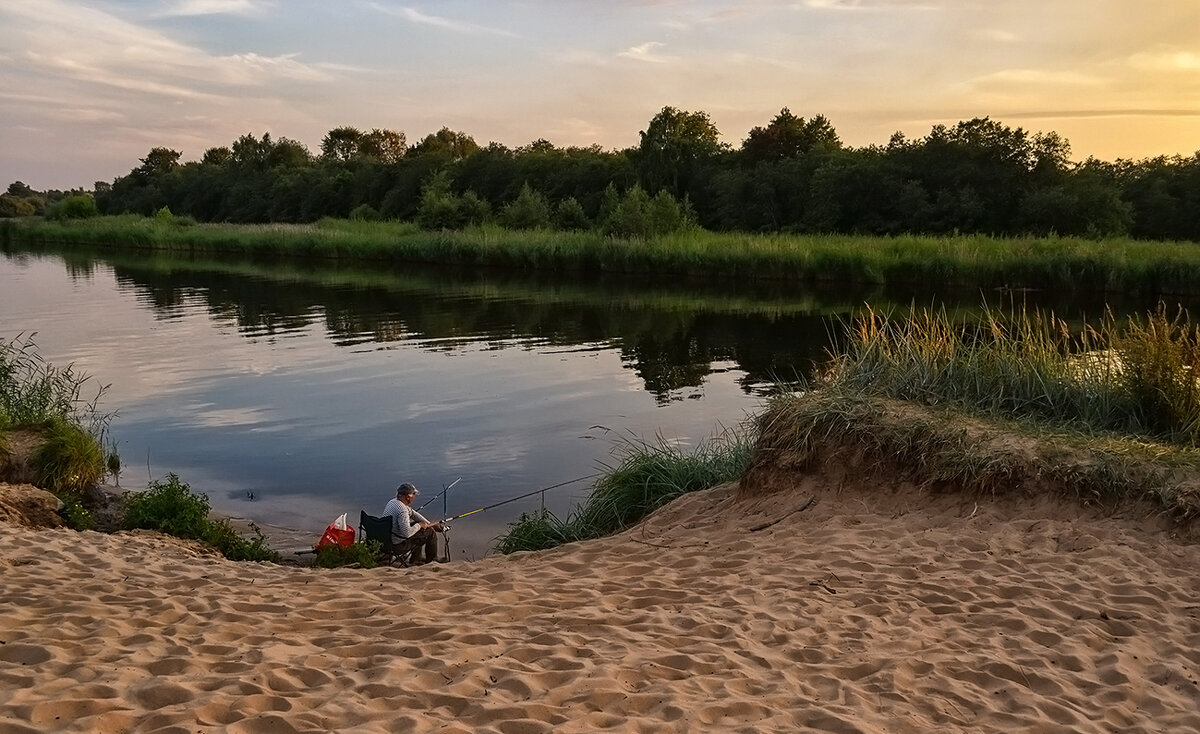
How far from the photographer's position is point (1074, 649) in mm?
5281

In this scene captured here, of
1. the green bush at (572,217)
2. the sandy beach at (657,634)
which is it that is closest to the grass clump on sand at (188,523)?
the sandy beach at (657,634)

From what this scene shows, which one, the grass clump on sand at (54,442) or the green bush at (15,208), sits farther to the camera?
the green bush at (15,208)

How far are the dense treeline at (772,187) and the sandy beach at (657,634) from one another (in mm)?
36552

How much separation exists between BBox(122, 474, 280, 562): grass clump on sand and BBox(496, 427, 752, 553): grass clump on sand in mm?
2357

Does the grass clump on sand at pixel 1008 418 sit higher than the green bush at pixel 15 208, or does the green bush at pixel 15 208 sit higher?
the green bush at pixel 15 208

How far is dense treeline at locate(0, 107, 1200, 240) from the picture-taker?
1732 inches

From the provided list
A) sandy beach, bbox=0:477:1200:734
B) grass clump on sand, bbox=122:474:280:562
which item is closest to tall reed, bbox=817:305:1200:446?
sandy beach, bbox=0:477:1200:734

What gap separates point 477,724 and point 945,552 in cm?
423

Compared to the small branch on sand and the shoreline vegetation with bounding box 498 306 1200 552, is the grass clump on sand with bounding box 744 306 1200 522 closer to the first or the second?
the shoreline vegetation with bounding box 498 306 1200 552

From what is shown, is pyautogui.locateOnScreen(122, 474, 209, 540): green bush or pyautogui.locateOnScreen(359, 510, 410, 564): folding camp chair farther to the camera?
pyautogui.locateOnScreen(122, 474, 209, 540): green bush

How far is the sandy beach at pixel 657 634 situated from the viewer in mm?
4391

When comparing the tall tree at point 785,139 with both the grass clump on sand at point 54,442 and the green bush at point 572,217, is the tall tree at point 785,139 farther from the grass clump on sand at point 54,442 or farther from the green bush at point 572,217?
the grass clump on sand at point 54,442

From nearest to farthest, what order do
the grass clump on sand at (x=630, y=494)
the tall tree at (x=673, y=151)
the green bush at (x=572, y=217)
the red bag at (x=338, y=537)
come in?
the red bag at (x=338, y=537), the grass clump on sand at (x=630, y=494), the green bush at (x=572, y=217), the tall tree at (x=673, y=151)

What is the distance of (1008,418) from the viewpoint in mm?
9109
